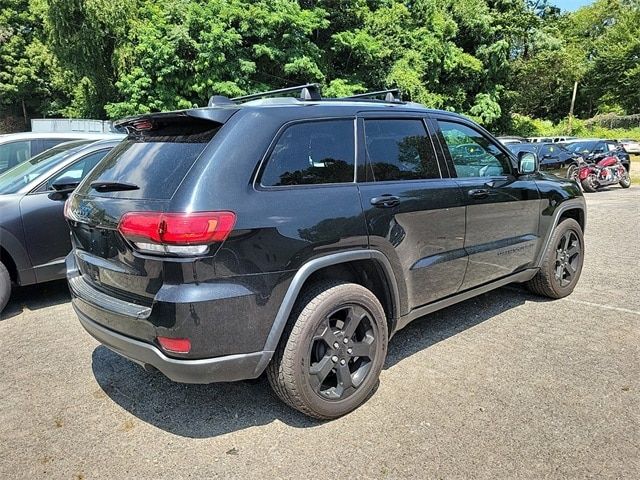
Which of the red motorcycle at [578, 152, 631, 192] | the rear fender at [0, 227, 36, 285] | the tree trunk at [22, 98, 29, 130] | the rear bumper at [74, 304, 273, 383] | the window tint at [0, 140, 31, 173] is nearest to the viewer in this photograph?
the rear bumper at [74, 304, 273, 383]

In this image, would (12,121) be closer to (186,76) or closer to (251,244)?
(186,76)

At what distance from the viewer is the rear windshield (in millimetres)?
2625

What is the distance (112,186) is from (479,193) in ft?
8.55

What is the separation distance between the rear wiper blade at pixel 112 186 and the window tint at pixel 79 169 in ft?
7.57

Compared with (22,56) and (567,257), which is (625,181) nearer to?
(567,257)

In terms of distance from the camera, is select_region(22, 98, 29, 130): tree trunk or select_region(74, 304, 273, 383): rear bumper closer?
select_region(74, 304, 273, 383): rear bumper

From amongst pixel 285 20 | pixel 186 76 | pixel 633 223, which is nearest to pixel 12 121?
pixel 186 76

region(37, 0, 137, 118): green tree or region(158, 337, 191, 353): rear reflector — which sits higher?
region(37, 0, 137, 118): green tree

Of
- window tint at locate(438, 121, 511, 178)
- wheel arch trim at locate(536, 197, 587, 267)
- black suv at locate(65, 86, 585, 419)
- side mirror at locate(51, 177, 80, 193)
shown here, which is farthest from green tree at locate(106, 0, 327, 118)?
black suv at locate(65, 86, 585, 419)

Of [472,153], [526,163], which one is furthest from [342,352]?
[526,163]

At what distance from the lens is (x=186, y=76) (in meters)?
19.9

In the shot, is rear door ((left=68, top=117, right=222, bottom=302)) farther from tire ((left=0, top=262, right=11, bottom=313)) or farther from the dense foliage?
the dense foliage

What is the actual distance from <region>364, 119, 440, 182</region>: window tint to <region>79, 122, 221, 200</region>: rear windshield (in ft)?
3.42

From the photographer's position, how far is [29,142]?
657 cm
